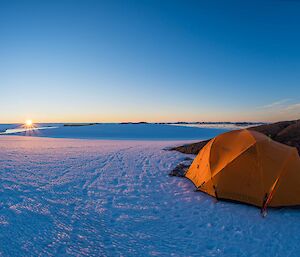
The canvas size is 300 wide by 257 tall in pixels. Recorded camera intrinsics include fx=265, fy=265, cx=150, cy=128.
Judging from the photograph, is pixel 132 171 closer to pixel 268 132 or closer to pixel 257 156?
pixel 257 156

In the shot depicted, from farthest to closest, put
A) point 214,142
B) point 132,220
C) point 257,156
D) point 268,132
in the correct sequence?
point 268,132, point 214,142, point 257,156, point 132,220

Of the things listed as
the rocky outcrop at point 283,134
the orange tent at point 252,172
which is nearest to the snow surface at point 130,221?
the orange tent at point 252,172

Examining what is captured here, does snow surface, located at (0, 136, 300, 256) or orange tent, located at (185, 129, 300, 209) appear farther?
orange tent, located at (185, 129, 300, 209)

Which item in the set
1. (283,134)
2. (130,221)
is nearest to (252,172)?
(130,221)

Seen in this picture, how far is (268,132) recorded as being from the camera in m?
14.8

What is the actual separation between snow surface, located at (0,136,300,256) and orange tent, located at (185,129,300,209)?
1.02ft

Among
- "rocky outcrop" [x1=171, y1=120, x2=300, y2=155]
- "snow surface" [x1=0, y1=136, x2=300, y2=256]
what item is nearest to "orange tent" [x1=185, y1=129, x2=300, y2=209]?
"snow surface" [x1=0, y1=136, x2=300, y2=256]

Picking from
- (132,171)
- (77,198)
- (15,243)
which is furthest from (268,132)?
(15,243)

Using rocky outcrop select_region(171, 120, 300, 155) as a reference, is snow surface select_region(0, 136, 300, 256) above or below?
below

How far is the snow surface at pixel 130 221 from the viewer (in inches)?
199

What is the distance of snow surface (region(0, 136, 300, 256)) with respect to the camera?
505 centimetres

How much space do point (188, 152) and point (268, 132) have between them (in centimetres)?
467

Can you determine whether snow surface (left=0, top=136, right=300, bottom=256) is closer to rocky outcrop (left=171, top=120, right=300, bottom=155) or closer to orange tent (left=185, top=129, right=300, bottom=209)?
orange tent (left=185, top=129, right=300, bottom=209)

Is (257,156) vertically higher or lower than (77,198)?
higher
